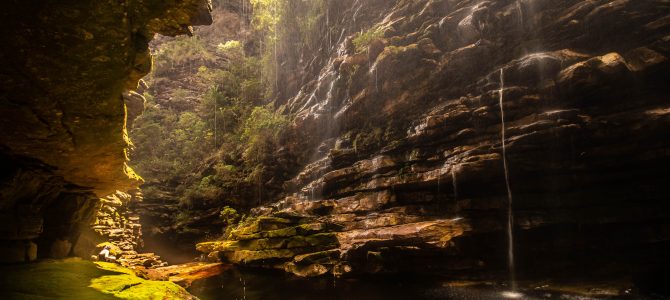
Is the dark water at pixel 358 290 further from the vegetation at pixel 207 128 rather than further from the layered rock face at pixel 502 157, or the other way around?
the vegetation at pixel 207 128

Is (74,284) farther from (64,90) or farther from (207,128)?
(207,128)

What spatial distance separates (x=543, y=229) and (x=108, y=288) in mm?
13464

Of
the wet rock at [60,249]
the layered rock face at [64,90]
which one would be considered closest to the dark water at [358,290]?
the wet rock at [60,249]

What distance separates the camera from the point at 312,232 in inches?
567

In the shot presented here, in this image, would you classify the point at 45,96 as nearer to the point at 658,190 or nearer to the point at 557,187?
the point at 557,187

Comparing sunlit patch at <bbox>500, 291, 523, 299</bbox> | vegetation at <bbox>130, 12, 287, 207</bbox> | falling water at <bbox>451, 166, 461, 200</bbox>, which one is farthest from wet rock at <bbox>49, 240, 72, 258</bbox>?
vegetation at <bbox>130, 12, 287, 207</bbox>

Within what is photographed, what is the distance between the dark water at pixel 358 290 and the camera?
9.64m

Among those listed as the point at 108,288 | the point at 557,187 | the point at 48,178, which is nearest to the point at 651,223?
the point at 557,187

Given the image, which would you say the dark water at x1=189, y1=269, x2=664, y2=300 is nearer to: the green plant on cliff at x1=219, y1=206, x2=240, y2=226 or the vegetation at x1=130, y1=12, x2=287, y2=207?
the green plant on cliff at x1=219, y1=206, x2=240, y2=226

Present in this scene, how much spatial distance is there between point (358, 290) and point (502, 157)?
7294 mm

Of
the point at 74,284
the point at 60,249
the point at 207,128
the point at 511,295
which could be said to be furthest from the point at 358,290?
the point at 207,128

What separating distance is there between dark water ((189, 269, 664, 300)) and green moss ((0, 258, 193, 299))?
4.37 metres

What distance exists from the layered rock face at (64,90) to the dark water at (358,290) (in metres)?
5.80

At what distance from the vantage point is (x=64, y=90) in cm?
430
